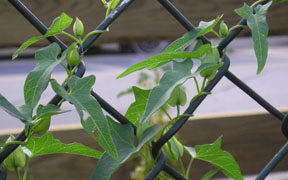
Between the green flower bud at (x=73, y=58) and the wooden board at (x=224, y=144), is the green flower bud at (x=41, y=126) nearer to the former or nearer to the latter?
the green flower bud at (x=73, y=58)

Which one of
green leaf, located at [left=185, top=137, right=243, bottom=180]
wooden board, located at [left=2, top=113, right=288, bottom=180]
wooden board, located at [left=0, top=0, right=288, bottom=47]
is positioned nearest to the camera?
green leaf, located at [left=185, top=137, right=243, bottom=180]

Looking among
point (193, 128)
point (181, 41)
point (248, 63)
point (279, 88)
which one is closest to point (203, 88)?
point (181, 41)

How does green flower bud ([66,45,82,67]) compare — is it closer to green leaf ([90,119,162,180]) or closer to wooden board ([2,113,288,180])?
green leaf ([90,119,162,180])

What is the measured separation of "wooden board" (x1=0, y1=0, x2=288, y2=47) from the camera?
3.05ft

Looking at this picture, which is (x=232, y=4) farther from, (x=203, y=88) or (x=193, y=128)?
(x=203, y=88)

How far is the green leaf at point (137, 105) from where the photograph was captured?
1.24 ft

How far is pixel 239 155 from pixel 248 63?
6084 millimetres

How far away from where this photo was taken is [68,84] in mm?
313

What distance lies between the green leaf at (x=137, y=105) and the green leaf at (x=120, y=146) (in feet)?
0.08

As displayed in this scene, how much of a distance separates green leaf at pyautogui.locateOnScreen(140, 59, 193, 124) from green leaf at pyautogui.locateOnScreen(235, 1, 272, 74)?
6 cm

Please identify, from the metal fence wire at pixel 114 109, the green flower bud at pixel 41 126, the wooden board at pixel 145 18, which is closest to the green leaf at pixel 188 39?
the metal fence wire at pixel 114 109

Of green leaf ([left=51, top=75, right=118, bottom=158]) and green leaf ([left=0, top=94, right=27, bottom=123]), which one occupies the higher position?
green leaf ([left=0, top=94, right=27, bottom=123])

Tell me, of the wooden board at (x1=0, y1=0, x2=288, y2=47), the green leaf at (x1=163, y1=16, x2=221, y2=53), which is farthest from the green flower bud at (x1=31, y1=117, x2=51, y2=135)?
the wooden board at (x1=0, y1=0, x2=288, y2=47)

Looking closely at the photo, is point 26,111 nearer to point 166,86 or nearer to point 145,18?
point 166,86
